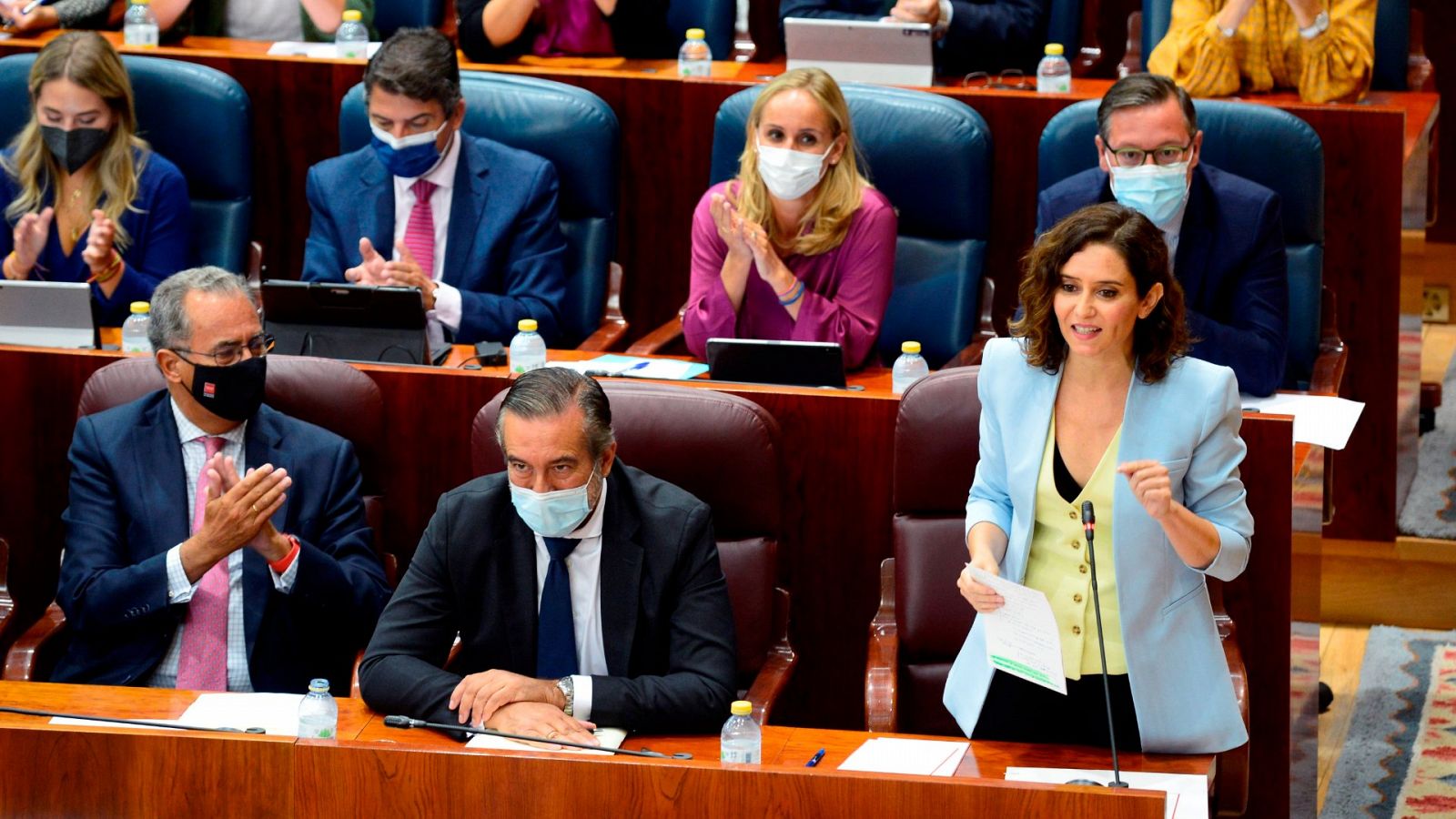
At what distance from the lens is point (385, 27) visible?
510 centimetres

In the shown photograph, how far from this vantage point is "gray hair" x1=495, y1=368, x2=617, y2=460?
2.58m

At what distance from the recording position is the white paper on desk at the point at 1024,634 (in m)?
2.25

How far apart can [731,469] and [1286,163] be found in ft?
4.77

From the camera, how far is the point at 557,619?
263cm

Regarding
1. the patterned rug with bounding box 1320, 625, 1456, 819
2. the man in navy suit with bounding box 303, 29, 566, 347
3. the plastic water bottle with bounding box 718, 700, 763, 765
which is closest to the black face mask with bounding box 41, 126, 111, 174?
the man in navy suit with bounding box 303, 29, 566, 347

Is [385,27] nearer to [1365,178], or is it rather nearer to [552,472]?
[1365,178]

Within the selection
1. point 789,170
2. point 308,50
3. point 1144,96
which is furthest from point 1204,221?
point 308,50

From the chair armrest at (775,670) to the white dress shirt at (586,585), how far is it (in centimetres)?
22

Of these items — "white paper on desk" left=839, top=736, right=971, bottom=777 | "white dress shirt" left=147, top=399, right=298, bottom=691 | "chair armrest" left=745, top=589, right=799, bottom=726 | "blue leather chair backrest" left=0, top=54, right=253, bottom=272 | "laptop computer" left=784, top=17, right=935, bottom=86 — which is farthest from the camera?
"laptop computer" left=784, top=17, right=935, bottom=86

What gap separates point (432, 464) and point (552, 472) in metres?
0.56

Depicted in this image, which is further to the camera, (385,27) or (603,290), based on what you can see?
(385,27)

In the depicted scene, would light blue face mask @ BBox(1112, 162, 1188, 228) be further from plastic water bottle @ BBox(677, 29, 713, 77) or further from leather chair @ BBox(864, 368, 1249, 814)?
plastic water bottle @ BBox(677, 29, 713, 77)

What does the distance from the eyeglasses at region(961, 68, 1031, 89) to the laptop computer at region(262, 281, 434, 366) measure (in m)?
1.50

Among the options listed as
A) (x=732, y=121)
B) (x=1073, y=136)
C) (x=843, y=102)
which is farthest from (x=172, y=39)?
(x=1073, y=136)
